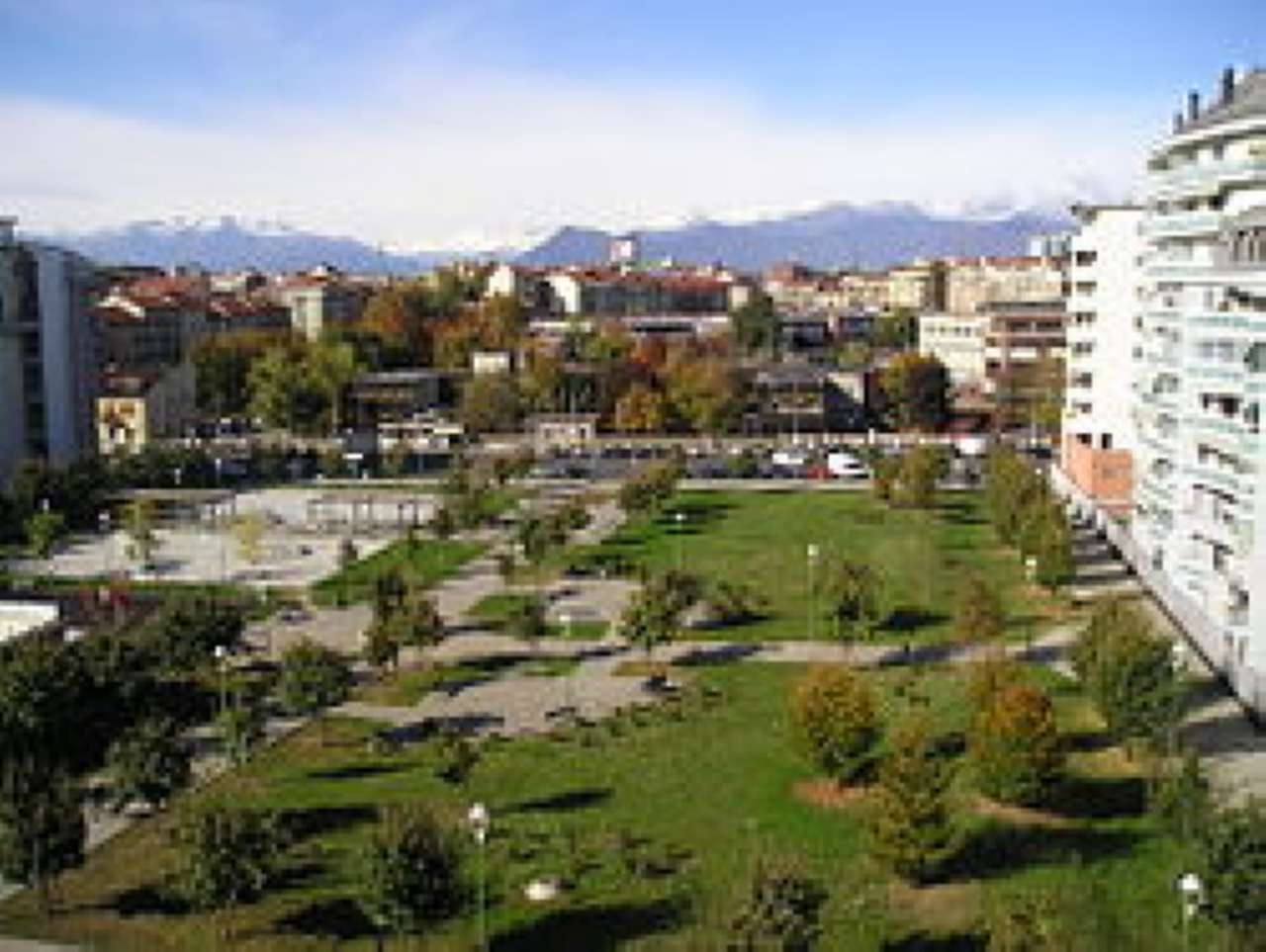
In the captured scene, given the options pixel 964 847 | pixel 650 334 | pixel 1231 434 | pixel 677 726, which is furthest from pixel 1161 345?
pixel 650 334

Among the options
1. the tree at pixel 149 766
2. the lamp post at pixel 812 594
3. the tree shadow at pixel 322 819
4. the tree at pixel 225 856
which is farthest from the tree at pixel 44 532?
the tree at pixel 225 856

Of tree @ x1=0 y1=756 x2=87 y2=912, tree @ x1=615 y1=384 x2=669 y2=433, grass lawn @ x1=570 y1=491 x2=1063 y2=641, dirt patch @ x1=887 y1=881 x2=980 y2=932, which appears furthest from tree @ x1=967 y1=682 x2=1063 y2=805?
tree @ x1=615 y1=384 x2=669 y2=433

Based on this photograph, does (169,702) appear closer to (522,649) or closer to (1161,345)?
(522,649)

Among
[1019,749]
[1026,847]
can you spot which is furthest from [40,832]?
[1019,749]

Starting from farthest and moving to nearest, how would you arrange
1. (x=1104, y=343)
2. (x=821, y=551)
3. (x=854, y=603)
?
(x=1104, y=343) < (x=821, y=551) < (x=854, y=603)

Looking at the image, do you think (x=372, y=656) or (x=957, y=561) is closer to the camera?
(x=372, y=656)

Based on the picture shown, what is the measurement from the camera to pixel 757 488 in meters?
65.2

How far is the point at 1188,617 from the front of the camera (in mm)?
37969

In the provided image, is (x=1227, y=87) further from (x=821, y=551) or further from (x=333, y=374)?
(x=333, y=374)

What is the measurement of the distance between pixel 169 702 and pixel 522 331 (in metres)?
80.6

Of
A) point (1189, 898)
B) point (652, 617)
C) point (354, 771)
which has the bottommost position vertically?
point (354, 771)


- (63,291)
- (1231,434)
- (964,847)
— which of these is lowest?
(964,847)

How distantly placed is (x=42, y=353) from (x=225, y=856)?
4831 cm

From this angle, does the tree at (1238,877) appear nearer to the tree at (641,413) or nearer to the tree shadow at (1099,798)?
the tree shadow at (1099,798)
